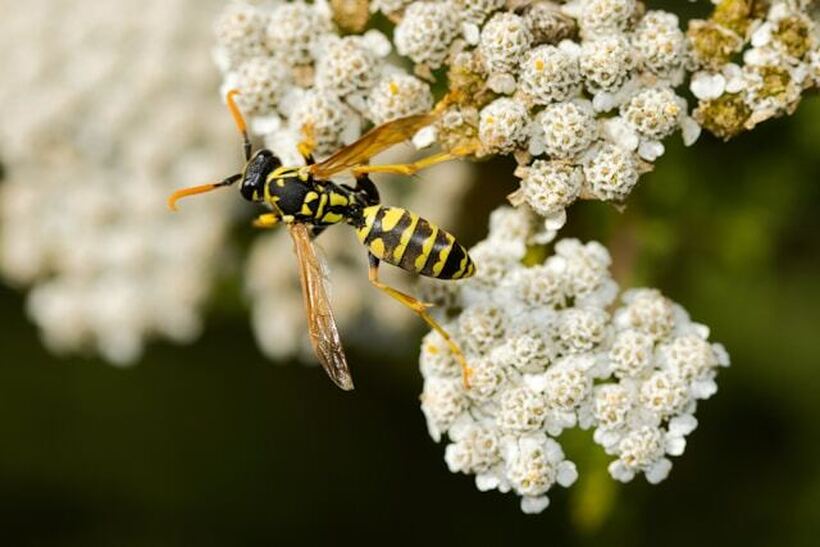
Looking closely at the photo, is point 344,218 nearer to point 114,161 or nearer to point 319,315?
point 319,315

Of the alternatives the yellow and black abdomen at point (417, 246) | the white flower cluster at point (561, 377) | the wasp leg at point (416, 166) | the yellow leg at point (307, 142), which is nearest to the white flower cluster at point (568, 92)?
the wasp leg at point (416, 166)

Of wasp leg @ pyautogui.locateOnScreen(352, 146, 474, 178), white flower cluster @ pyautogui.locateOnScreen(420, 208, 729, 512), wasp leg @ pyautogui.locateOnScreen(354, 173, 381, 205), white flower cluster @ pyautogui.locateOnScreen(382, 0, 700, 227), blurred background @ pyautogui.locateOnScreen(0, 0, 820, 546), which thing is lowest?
blurred background @ pyautogui.locateOnScreen(0, 0, 820, 546)

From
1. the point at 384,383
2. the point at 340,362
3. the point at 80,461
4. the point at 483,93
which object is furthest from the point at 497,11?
the point at 80,461

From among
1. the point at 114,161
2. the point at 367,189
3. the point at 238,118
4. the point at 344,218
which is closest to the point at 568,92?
the point at 367,189

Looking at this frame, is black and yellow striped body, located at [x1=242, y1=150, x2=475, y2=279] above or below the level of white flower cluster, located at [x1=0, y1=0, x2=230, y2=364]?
above

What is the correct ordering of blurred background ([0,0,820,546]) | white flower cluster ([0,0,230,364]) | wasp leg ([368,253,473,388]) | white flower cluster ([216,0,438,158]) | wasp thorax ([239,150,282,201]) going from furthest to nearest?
white flower cluster ([0,0,230,364]) → blurred background ([0,0,820,546]) → wasp thorax ([239,150,282,201]) → white flower cluster ([216,0,438,158]) → wasp leg ([368,253,473,388])

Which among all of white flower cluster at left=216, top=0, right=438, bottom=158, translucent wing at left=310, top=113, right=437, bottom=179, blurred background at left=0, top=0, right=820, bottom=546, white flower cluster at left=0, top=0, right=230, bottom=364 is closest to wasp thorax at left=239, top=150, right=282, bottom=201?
white flower cluster at left=216, top=0, right=438, bottom=158

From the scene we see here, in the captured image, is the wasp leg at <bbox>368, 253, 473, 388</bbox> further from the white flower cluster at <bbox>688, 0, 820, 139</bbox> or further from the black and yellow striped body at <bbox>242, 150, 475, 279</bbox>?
the white flower cluster at <bbox>688, 0, 820, 139</bbox>

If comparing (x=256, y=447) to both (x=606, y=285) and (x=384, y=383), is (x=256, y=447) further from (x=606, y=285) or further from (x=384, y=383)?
(x=606, y=285)
